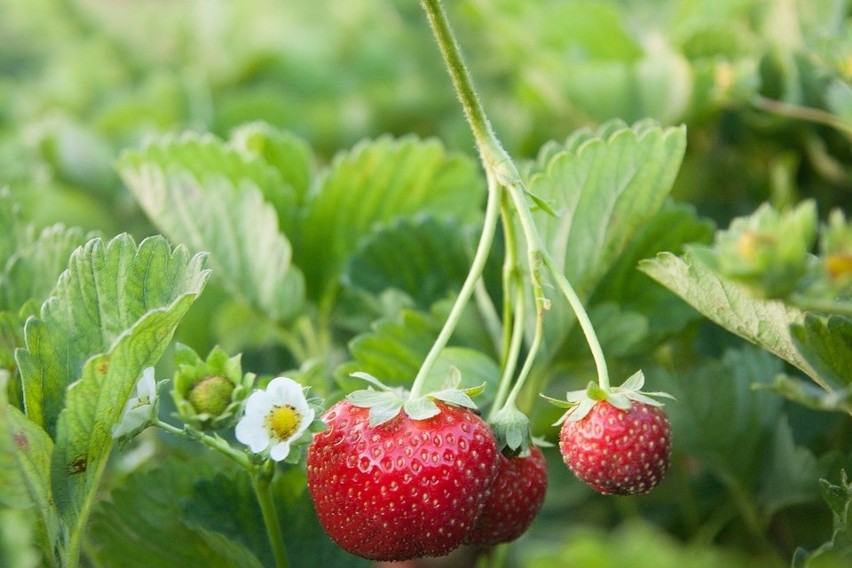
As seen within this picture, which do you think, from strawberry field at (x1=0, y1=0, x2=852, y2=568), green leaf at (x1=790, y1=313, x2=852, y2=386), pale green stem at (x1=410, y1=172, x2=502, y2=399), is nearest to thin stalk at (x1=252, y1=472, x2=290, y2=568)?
strawberry field at (x1=0, y1=0, x2=852, y2=568)

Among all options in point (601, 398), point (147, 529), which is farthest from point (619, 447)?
point (147, 529)

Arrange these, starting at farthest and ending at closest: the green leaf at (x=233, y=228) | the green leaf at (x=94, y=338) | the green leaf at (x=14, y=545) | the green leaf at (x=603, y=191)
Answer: the green leaf at (x=233, y=228)
the green leaf at (x=603, y=191)
the green leaf at (x=94, y=338)
the green leaf at (x=14, y=545)

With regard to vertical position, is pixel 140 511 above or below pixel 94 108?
below

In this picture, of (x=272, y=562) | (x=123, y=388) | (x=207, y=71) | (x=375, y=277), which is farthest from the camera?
(x=207, y=71)

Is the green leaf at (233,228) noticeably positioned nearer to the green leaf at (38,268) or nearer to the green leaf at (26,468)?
the green leaf at (38,268)

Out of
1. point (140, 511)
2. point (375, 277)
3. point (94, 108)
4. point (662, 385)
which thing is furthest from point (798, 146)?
point (94, 108)

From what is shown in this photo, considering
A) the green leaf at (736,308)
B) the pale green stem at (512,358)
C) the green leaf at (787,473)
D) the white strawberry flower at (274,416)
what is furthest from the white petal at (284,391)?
the green leaf at (787,473)

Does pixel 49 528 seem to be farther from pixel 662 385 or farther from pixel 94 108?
pixel 94 108
